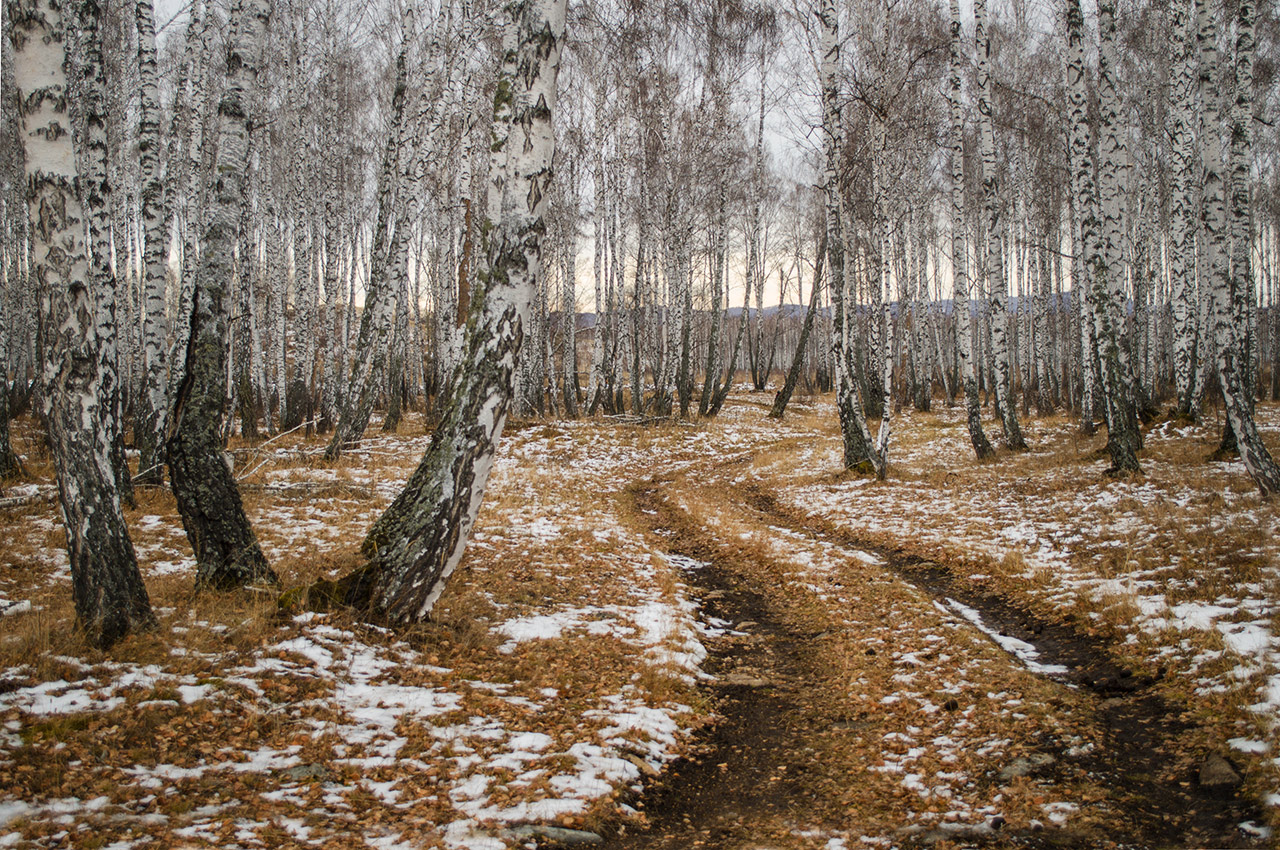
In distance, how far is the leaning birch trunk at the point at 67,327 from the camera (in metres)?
3.94

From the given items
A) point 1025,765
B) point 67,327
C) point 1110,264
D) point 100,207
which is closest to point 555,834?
point 1025,765

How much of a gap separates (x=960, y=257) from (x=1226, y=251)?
6231mm

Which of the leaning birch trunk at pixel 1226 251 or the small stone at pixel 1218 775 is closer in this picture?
the small stone at pixel 1218 775

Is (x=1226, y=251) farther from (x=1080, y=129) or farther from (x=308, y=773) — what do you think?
(x=308, y=773)

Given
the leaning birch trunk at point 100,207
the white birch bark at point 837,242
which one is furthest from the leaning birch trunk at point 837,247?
the leaning birch trunk at point 100,207

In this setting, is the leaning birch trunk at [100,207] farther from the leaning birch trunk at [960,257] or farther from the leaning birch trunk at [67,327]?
the leaning birch trunk at [960,257]

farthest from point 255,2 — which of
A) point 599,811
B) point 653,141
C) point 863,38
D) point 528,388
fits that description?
point 528,388

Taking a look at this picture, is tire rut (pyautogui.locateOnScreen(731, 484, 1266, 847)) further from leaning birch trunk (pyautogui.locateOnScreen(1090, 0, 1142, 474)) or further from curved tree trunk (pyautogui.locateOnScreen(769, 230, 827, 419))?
curved tree trunk (pyautogui.locateOnScreen(769, 230, 827, 419))

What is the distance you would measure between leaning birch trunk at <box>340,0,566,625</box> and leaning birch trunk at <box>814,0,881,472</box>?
314 inches

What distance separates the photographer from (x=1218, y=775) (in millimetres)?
3391

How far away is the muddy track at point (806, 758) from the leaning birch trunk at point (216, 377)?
392 cm

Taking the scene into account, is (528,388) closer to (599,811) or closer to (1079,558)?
(1079,558)

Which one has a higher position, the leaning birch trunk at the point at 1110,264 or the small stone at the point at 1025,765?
the leaning birch trunk at the point at 1110,264

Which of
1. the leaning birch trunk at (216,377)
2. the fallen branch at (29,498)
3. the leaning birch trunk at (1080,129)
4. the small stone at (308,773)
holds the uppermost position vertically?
the leaning birch trunk at (1080,129)
